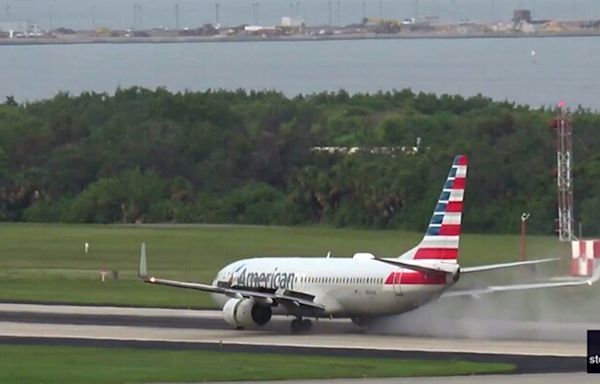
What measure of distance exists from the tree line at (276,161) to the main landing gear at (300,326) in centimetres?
4152

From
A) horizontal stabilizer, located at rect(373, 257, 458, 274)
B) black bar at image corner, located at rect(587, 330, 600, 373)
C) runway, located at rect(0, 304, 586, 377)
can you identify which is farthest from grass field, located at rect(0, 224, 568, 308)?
black bar at image corner, located at rect(587, 330, 600, 373)

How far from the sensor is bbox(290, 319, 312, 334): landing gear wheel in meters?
69.3

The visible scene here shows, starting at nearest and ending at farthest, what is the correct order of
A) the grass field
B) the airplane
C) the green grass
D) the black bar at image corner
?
the black bar at image corner
the green grass
the airplane
the grass field

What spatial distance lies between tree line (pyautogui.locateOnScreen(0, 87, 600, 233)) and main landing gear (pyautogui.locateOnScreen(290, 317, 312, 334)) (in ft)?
136

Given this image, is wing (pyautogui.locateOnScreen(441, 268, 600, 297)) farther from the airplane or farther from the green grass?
the green grass

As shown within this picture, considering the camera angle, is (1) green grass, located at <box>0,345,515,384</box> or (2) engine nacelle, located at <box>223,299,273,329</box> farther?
(2) engine nacelle, located at <box>223,299,273,329</box>

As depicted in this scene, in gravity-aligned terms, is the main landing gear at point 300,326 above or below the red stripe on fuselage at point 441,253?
below

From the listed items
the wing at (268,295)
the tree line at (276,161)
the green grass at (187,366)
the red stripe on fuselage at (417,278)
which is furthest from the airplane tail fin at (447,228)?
the tree line at (276,161)

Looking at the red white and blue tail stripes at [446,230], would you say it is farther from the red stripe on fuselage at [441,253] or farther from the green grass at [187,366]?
the green grass at [187,366]

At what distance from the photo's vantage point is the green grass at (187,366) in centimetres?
5228

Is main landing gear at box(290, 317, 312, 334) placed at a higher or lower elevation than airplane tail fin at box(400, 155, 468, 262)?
lower

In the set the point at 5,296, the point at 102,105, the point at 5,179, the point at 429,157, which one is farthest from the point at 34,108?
the point at 5,296

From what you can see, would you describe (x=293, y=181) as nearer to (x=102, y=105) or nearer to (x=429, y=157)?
(x=429, y=157)

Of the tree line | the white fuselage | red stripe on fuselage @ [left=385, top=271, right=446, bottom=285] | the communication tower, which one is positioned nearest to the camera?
red stripe on fuselage @ [left=385, top=271, right=446, bottom=285]
